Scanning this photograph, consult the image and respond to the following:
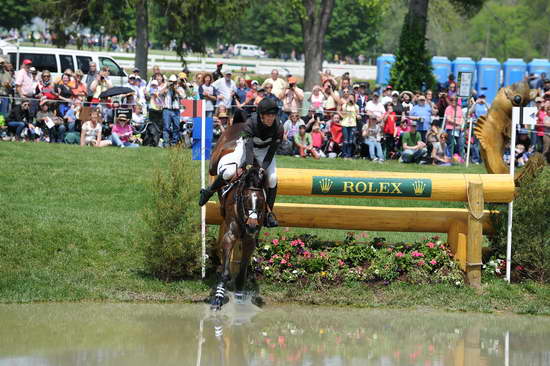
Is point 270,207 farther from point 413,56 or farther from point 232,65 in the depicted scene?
point 232,65

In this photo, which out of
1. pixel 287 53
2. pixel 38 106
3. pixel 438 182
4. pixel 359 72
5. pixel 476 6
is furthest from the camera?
pixel 287 53

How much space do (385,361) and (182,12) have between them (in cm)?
2738

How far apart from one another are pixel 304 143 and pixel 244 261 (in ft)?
35.5

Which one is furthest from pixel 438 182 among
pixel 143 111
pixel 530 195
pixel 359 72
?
pixel 359 72

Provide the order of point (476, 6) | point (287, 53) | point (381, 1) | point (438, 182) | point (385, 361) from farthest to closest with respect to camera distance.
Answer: point (287, 53)
point (381, 1)
point (476, 6)
point (438, 182)
point (385, 361)

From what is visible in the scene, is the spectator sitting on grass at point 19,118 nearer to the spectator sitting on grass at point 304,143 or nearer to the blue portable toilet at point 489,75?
the spectator sitting on grass at point 304,143

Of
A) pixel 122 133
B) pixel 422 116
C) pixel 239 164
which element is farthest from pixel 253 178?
pixel 422 116

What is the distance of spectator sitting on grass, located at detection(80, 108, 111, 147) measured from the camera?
845 inches

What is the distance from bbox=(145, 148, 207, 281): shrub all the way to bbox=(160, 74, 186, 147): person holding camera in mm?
10485

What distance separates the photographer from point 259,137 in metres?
10.9

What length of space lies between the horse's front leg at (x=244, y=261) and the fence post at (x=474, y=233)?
3.03m

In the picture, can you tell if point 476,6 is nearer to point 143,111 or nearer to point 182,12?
point 182,12

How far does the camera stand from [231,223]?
35.7ft

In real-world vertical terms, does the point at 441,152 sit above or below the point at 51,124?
below
